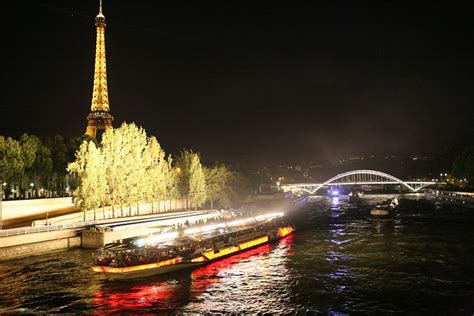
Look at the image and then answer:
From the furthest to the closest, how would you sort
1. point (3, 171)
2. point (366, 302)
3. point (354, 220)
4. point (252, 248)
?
point (354, 220) < point (3, 171) < point (252, 248) < point (366, 302)

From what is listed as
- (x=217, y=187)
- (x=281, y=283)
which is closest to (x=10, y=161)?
(x=217, y=187)

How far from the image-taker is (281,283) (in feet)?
105

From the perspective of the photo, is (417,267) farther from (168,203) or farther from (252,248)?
(168,203)

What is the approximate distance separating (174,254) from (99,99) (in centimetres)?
5376

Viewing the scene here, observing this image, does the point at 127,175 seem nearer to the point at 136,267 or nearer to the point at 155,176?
the point at 155,176

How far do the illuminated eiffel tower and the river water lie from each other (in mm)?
43324

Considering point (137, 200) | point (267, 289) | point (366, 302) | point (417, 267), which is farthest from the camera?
point (137, 200)

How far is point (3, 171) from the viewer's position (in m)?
52.1

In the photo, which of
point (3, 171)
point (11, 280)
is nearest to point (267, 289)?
point (11, 280)

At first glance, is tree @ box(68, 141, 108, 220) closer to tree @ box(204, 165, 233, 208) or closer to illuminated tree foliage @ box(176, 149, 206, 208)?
illuminated tree foliage @ box(176, 149, 206, 208)

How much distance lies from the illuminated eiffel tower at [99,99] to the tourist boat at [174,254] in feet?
142

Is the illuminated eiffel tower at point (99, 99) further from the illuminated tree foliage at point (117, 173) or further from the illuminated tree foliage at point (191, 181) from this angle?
the illuminated tree foliage at point (117, 173)

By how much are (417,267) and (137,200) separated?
32359mm

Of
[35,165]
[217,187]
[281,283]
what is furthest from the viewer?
[217,187]
